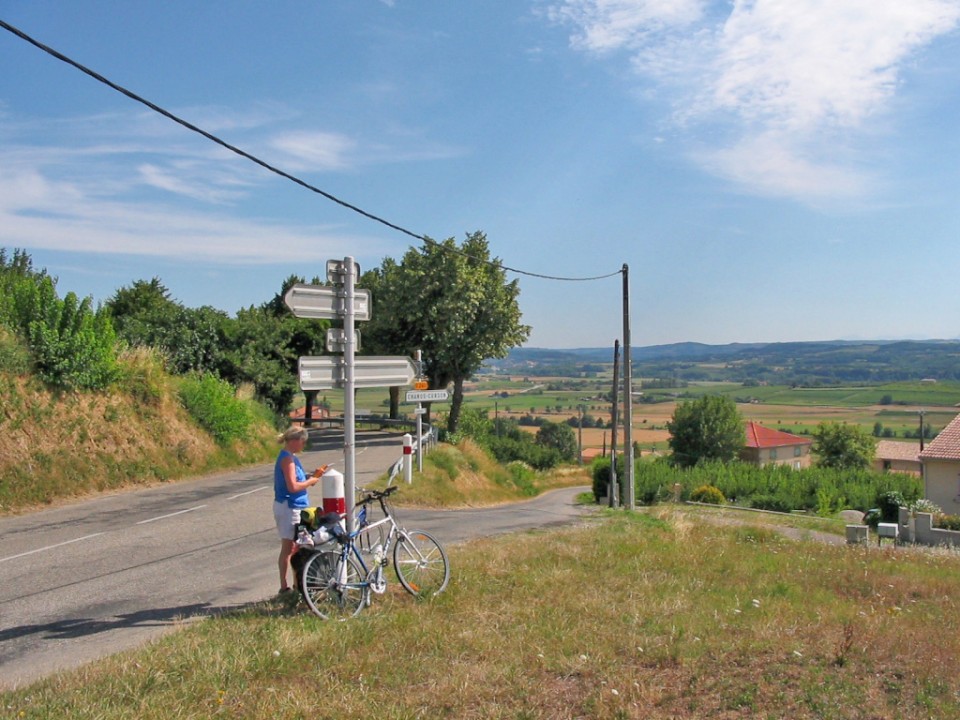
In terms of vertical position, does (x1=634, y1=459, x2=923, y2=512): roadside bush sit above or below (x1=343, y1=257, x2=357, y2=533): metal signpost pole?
below

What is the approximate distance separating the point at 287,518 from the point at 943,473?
4098 cm

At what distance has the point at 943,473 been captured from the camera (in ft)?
130

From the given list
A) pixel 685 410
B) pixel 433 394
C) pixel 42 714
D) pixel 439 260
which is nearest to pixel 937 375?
pixel 685 410

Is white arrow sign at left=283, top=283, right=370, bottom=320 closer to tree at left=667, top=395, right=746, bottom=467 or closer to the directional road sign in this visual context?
the directional road sign

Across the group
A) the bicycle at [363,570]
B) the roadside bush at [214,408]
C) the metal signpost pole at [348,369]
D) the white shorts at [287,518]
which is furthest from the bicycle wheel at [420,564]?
the roadside bush at [214,408]

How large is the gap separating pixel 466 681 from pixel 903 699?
285cm

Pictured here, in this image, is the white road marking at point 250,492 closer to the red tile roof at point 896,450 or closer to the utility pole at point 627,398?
the utility pole at point 627,398

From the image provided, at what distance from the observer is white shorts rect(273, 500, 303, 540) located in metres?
7.32

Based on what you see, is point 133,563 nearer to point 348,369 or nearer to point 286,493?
point 286,493

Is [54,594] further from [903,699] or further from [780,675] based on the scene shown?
[903,699]

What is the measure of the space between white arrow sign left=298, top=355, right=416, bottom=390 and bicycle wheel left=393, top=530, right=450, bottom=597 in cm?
153

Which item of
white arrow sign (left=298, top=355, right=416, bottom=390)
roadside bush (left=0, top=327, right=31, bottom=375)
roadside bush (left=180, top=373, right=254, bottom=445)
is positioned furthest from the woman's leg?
roadside bush (left=180, top=373, right=254, bottom=445)

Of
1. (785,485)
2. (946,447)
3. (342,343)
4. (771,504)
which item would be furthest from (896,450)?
(342,343)

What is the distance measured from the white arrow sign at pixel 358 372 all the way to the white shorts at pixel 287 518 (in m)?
1.12
